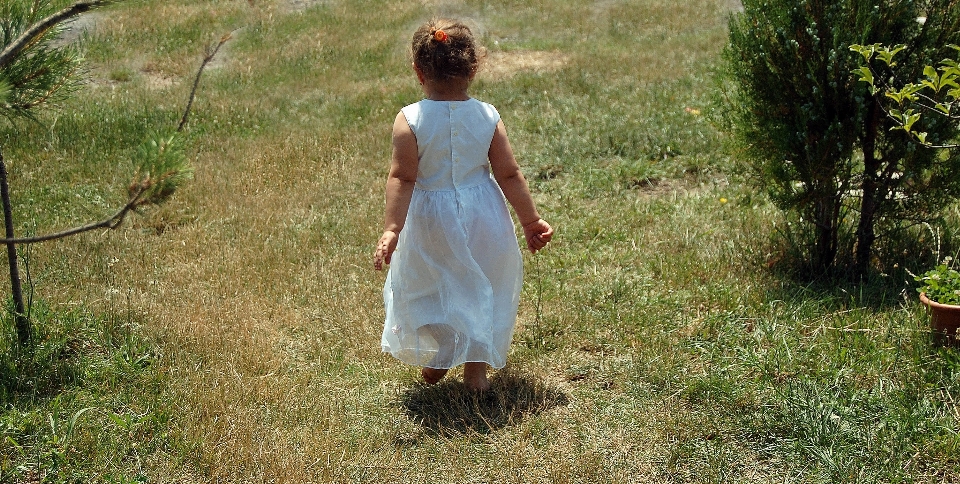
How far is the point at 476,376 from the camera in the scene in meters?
4.28

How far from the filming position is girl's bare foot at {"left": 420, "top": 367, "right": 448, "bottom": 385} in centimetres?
432

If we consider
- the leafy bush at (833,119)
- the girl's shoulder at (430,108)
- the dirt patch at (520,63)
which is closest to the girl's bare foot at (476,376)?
the girl's shoulder at (430,108)

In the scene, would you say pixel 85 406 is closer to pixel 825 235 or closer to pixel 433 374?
pixel 433 374

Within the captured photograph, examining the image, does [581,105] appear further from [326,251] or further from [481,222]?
[481,222]

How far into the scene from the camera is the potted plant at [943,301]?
4.16 metres

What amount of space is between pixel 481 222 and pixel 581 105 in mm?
5617

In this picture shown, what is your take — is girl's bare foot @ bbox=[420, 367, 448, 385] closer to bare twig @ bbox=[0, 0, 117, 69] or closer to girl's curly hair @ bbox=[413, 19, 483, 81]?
girl's curly hair @ bbox=[413, 19, 483, 81]

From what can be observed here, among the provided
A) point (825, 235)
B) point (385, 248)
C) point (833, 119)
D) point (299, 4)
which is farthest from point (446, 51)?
point (299, 4)

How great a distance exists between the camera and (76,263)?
5.93 metres

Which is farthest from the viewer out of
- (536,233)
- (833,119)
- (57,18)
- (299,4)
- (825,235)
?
(299,4)

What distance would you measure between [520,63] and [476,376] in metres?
8.13

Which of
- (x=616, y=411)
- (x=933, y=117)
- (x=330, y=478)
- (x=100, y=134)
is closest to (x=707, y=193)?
(x=933, y=117)

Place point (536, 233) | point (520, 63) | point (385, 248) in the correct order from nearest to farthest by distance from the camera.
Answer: point (385, 248) → point (536, 233) → point (520, 63)

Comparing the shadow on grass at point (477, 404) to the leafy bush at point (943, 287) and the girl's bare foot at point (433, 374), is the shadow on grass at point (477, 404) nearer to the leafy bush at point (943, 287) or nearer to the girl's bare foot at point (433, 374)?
the girl's bare foot at point (433, 374)
